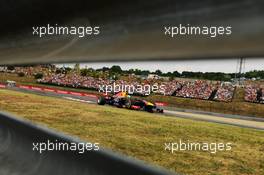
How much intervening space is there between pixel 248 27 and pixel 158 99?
5262 cm

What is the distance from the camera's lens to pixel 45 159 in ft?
9.45

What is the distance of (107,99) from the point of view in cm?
3194

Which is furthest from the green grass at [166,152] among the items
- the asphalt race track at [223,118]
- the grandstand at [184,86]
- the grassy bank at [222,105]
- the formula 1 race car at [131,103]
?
the grandstand at [184,86]

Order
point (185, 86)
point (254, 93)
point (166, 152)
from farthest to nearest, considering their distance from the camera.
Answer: point (185, 86) < point (254, 93) < point (166, 152)

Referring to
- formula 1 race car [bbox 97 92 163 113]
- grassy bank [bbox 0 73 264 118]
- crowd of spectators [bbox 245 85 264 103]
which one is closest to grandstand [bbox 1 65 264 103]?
crowd of spectators [bbox 245 85 264 103]

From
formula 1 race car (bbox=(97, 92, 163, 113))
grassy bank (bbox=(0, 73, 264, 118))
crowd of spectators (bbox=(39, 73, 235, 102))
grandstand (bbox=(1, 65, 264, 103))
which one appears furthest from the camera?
crowd of spectators (bbox=(39, 73, 235, 102))

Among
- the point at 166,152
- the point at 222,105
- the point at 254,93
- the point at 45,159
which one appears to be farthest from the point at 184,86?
the point at 45,159

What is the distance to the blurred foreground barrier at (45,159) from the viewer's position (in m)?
2.13

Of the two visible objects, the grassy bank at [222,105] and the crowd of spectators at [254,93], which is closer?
the grassy bank at [222,105]

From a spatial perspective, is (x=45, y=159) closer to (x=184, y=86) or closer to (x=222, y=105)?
(x=222, y=105)

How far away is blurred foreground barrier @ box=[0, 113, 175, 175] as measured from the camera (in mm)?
2130

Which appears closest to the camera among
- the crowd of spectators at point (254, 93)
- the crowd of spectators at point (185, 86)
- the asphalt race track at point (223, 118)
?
the asphalt race track at point (223, 118)

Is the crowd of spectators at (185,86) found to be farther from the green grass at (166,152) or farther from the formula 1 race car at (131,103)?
the green grass at (166,152)

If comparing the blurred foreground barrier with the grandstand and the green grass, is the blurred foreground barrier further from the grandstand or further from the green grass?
the grandstand
